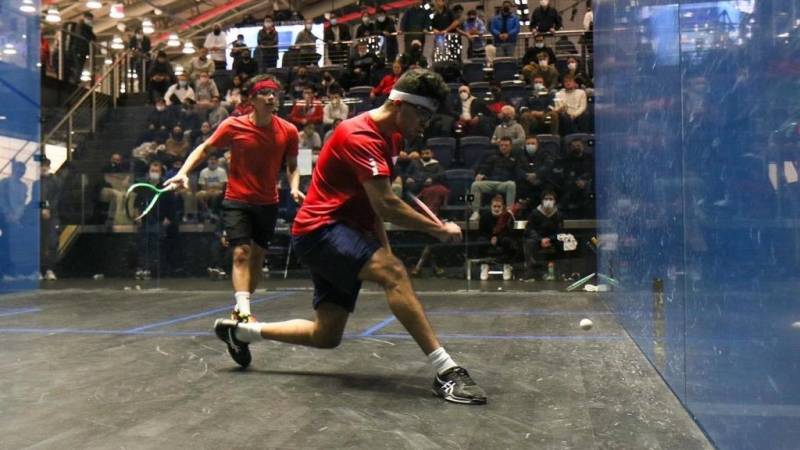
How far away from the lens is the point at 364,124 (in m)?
2.45

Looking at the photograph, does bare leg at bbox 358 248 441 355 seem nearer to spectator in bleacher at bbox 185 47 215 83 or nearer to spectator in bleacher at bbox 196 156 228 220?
spectator in bleacher at bbox 196 156 228 220

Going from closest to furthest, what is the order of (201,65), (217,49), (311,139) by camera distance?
(311,139) < (201,65) < (217,49)

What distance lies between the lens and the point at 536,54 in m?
9.86

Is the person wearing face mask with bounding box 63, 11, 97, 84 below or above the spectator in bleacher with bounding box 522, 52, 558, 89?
above

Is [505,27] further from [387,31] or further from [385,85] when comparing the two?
[385,85]

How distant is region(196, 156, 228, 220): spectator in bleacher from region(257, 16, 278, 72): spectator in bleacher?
4.40m

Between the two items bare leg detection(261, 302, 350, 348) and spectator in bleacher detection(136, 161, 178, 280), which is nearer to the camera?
bare leg detection(261, 302, 350, 348)

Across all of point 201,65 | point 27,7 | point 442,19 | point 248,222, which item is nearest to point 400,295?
point 248,222

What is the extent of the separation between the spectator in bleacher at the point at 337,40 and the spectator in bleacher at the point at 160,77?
2.58 meters

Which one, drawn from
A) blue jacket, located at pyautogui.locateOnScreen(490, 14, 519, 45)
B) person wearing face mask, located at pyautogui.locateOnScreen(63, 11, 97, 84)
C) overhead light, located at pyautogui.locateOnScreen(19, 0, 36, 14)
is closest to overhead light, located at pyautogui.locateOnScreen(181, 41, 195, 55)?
person wearing face mask, located at pyautogui.locateOnScreen(63, 11, 97, 84)

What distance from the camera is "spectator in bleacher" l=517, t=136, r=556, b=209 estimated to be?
22.4 ft

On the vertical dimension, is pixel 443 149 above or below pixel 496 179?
above

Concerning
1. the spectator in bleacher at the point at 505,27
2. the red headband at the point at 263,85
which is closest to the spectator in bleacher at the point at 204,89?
the spectator in bleacher at the point at 505,27

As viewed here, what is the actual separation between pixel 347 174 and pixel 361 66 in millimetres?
8322
